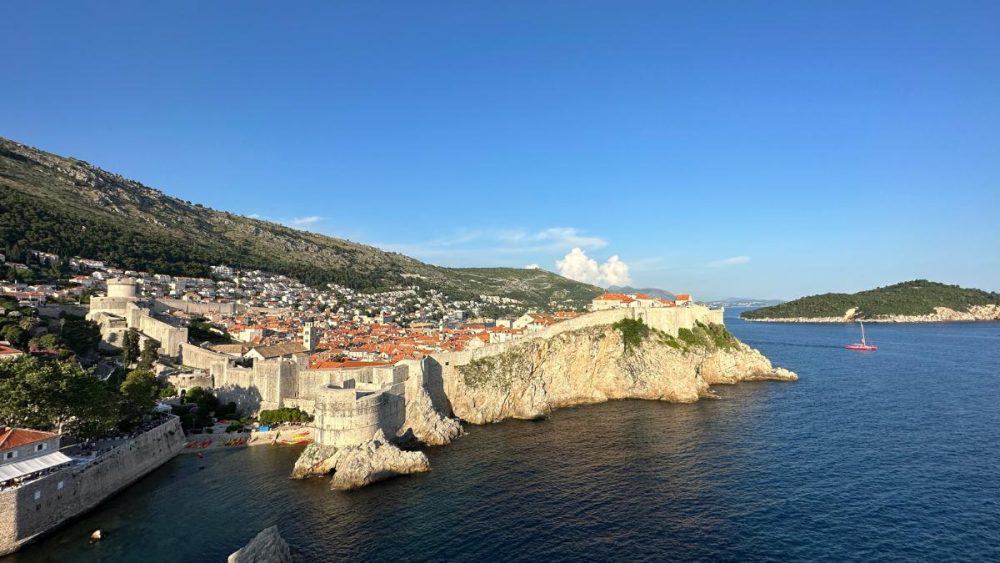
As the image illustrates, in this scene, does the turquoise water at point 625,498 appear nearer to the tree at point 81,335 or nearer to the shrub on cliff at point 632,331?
the shrub on cliff at point 632,331

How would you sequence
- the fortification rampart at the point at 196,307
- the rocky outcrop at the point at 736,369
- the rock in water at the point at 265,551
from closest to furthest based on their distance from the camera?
the rock in water at the point at 265,551 < the rocky outcrop at the point at 736,369 < the fortification rampart at the point at 196,307

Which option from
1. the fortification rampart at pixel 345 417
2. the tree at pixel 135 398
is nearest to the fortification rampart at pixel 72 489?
the tree at pixel 135 398

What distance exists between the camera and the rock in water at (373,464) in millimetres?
25844

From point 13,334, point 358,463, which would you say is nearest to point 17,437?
point 358,463

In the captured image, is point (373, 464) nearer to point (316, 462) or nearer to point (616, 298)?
point (316, 462)

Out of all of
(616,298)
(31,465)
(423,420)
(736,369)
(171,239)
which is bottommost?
(423,420)

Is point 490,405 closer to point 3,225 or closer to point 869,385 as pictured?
point 869,385

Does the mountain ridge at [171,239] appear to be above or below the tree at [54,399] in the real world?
above

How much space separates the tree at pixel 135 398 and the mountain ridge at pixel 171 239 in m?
47.5

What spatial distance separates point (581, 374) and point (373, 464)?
24.8m

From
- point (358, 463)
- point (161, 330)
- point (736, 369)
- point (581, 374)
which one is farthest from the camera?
point (736, 369)

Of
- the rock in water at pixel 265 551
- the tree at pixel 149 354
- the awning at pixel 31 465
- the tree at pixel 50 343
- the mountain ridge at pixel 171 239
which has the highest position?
the mountain ridge at pixel 171 239

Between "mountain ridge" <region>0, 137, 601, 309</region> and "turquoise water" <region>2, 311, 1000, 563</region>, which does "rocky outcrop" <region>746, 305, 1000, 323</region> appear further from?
"turquoise water" <region>2, 311, 1000, 563</region>

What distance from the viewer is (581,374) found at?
4684 centimetres
